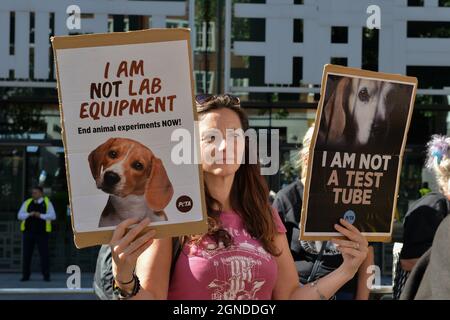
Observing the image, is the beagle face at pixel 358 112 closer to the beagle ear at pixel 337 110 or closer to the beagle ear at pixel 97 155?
the beagle ear at pixel 337 110

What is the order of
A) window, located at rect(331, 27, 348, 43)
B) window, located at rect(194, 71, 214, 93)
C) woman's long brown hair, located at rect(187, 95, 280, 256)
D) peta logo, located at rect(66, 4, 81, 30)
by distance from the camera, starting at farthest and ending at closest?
window, located at rect(194, 71, 214, 93)
window, located at rect(331, 27, 348, 43)
peta logo, located at rect(66, 4, 81, 30)
woman's long brown hair, located at rect(187, 95, 280, 256)

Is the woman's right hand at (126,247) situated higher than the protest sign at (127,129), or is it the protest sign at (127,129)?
the protest sign at (127,129)

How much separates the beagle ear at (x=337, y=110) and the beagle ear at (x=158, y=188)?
66 cm

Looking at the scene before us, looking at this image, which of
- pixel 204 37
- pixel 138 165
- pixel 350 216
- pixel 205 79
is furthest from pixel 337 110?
pixel 204 37

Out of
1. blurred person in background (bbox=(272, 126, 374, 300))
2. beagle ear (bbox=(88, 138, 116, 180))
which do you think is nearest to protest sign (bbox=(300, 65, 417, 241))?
beagle ear (bbox=(88, 138, 116, 180))

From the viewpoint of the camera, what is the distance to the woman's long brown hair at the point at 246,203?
2.96m

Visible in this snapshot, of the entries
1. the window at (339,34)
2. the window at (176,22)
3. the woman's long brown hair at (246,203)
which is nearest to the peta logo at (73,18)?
the window at (176,22)

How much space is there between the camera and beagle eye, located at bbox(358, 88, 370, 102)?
3065 mm

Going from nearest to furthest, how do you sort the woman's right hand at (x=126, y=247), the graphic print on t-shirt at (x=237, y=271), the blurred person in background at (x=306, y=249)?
the woman's right hand at (x=126, y=247)
the graphic print on t-shirt at (x=237, y=271)
the blurred person in background at (x=306, y=249)

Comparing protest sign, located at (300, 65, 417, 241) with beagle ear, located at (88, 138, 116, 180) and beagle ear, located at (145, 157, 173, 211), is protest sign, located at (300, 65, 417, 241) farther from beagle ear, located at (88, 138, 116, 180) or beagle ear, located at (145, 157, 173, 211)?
beagle ear, located at (88, 138, 116, 180)

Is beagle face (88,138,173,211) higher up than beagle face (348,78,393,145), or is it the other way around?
beagle face (348,78,393,145)

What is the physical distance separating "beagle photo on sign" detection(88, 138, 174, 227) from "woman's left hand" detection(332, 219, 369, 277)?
707 mm

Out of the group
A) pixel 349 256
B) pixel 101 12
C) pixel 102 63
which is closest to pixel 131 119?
pixel 102 63

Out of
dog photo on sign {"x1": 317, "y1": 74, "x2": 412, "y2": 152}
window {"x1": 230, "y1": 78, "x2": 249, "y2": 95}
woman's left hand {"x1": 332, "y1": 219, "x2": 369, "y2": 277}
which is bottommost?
woman's left hand {"x1": 332, "y1": 219, "x2": 369, "y2": 277}
